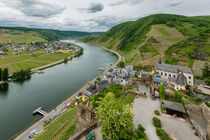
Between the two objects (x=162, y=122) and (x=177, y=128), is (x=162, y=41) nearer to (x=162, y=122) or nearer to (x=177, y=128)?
(x=162, y=122)

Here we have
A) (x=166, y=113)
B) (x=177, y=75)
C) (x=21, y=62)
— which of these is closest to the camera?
(x=166, y=113)

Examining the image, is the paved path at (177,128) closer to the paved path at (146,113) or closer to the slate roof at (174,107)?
the slate roof at (174,107)

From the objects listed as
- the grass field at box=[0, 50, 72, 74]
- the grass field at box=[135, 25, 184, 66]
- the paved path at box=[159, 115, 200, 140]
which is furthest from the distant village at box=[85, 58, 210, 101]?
the grass field at box=[0, 50, 72, 74]

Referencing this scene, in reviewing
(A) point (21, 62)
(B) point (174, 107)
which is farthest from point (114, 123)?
(A) point (21, 62)

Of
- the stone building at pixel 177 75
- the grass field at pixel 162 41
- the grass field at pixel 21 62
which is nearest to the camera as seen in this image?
the stone building at pixel 177 75

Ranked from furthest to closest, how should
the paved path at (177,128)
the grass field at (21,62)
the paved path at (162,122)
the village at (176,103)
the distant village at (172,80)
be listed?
the grass field at (21,62) < the distant village at (172,80) < the village at (176,103) < the paved path at (162,122) < the paved path at (177,128)

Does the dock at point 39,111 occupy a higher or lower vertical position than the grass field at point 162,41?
lower

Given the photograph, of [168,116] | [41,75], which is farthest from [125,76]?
[41,75]

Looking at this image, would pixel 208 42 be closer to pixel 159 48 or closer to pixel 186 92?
pixel 159 48

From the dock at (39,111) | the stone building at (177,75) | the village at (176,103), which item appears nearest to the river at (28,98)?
the dock at (39,111)
